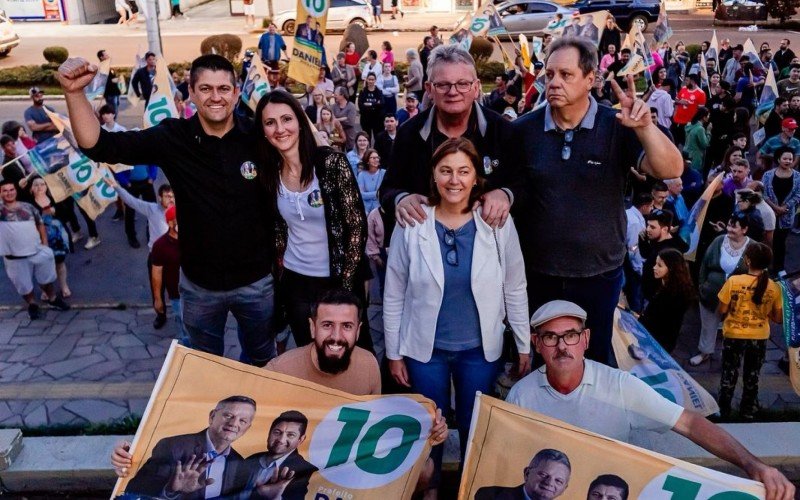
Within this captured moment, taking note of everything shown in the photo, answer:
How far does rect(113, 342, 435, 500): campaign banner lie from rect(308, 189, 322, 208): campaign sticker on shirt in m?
0.93

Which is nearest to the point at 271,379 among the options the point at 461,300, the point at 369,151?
the point at 461,300

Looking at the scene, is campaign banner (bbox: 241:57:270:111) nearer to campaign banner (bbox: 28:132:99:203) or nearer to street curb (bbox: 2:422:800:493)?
campaign banner (bbox: 28:132:99:203)

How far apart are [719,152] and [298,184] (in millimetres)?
9452

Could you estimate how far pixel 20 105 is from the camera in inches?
729

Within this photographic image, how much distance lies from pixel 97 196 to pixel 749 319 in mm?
6669

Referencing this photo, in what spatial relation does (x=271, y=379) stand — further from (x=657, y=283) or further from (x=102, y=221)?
(x=102, y=221)

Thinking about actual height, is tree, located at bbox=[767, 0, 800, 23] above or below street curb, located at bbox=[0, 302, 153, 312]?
Result: above

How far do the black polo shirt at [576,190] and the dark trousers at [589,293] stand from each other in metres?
0.06

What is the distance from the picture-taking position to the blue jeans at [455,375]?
3.66 m

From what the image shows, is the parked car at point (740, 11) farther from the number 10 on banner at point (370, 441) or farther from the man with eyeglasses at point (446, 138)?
the number 10 on banner at point (370, 441)

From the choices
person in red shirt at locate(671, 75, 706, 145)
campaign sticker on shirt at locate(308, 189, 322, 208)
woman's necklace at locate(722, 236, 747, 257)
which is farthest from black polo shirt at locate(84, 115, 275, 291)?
person in red shirt at locate(671, 75, 706, 145)

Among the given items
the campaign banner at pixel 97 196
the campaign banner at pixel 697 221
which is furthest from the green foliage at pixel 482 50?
the campaign banner at pixel 97 196

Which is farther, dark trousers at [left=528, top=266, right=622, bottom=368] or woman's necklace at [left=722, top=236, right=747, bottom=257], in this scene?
woman's necklace at [left=722, top=236, right=747, bottom=257]

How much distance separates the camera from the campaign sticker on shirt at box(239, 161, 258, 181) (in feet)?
12.6
